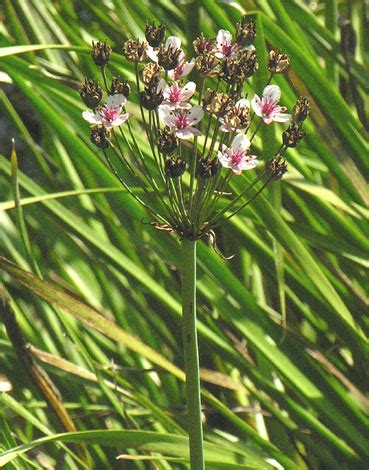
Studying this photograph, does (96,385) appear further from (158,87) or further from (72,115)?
(158,87)

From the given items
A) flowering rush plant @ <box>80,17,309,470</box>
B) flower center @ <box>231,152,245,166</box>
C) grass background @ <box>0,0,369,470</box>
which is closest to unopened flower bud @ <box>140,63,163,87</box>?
flowering rush plant @ <box>80,17,309,470</box>

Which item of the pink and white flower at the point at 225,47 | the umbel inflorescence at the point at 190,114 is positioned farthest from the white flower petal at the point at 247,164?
the pink and white flower at the point at 225,47

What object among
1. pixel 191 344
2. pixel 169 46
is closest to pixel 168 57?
pixel 169 46

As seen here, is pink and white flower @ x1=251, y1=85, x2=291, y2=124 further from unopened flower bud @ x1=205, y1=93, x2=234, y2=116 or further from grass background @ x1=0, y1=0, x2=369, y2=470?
grass background @ x1=0, y1=0, x2=369, y2=470

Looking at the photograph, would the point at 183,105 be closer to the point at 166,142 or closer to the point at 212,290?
the point at 166,142

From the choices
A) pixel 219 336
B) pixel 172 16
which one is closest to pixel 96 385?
pixel 219 336

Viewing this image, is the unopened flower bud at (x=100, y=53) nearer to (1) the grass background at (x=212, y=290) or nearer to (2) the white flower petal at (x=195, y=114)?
(2) the white flower petal at (x=195, y=114)
